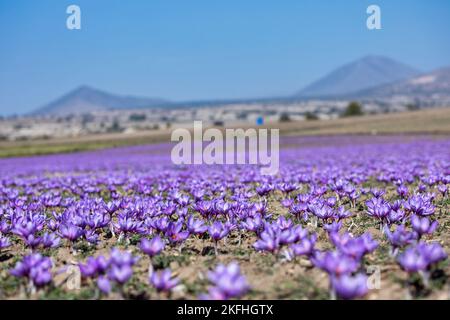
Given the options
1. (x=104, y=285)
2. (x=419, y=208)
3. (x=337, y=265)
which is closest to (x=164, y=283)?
(x=104, y=285)

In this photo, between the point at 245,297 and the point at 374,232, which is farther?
the point at 374,232

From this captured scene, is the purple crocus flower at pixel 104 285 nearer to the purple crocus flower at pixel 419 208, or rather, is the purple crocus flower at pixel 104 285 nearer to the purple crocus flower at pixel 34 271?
the purple crocus flower at pixel 34 271

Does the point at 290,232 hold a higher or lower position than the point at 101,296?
higher

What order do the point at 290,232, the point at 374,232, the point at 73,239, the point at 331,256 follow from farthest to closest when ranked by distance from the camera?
the point at 374,232
the point at 73,239
the point at 290,232
the point at 331,256

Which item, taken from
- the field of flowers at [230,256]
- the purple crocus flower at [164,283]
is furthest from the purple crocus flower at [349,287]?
the purple crocus flower at [164,283]

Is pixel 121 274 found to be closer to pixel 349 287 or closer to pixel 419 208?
pixel 349 287

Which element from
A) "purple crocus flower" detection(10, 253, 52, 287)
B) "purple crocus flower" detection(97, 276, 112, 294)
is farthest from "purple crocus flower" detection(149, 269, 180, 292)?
"purple crocus flower" detection(10, 253, 52, 287)

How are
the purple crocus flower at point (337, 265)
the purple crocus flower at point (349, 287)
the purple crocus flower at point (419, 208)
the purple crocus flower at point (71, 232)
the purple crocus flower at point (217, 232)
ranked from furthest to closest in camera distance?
the purple crocus flower at point (419, 208) < the purple crocus flower at point (71, 232) < the purple crocus flower at point (217, 232) < the purple crocus flower at point (337, 265) < the purple crocus flower at point (349, 287)
